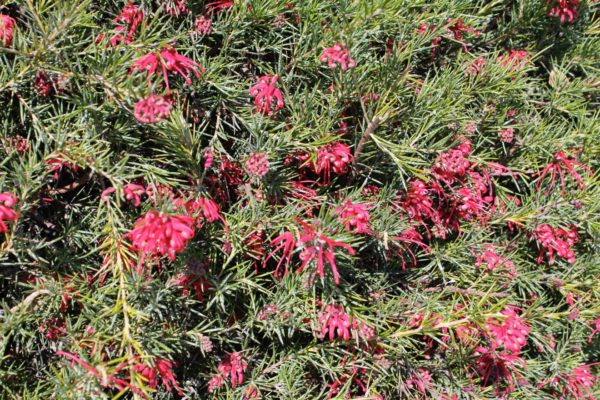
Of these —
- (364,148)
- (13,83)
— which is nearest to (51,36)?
(13,83)

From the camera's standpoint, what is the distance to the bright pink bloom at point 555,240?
155 centimetres

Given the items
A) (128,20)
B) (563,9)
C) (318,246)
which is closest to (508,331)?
(318,246)

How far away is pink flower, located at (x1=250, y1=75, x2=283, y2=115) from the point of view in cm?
132

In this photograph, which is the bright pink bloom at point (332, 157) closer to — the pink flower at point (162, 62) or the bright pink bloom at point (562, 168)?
the pink flower at point (162, 62)

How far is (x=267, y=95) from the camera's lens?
52.0 inches

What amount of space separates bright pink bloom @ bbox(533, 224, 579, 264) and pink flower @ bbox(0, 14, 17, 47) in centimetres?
143

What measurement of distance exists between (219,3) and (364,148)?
0.52 metres

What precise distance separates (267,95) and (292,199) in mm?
267

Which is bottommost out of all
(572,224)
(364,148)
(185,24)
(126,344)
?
(572,224)

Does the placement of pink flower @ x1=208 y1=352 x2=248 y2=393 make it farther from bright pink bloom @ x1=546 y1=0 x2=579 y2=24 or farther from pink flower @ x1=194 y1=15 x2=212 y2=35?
bright pink bloom @ x1=546 y1=0 x2=579 y2=24

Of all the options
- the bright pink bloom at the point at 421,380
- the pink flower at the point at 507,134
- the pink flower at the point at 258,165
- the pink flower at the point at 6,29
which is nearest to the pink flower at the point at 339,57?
the pink flower at the point at 258,165

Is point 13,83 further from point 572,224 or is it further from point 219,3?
point 572,224

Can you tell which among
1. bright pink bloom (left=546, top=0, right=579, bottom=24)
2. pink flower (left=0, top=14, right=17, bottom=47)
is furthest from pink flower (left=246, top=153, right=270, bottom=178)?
bright pink bloom (left=546, top=0, right=579, bottom=24)

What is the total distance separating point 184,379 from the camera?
1.42m
